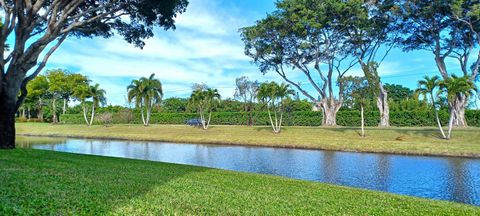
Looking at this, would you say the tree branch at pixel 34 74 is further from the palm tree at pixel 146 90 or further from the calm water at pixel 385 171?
the palm tree at pixel 146 90

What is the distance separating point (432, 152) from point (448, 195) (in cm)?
1366

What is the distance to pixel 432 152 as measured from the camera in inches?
958

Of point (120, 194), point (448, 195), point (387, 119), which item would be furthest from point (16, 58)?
point (387, 119)

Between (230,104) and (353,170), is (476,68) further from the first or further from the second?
(230,104)

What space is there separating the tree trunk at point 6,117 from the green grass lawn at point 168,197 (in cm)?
617

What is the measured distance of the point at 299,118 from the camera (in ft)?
166

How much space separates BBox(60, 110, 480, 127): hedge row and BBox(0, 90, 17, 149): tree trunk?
37.9 m

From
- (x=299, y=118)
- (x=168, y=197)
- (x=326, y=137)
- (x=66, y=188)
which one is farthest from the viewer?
(x=299, y=118)

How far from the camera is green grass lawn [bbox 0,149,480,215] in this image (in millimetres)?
5916

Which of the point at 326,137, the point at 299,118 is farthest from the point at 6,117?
the point at 299,118

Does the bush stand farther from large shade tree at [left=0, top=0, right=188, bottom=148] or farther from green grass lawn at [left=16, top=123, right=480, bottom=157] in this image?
large shade tree at [left=0, top=0, right=188, bottom=148]

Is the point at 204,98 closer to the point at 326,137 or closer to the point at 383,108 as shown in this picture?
the point at 326,137

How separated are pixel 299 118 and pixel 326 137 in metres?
18.3

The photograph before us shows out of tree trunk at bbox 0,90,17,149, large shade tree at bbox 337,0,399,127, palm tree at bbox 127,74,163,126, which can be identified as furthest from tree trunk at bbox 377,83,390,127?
tree trunk at bbox 0,90,17,149
